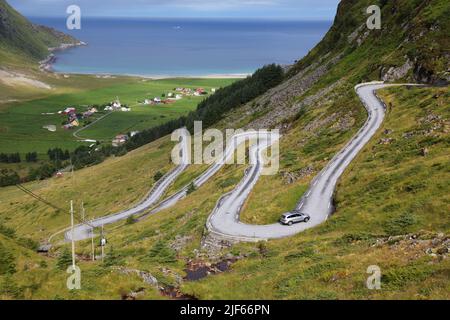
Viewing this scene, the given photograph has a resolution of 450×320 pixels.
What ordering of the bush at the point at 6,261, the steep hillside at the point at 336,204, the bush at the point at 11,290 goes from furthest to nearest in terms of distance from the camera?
the bush at the point at 6,261 → the steep hillside at the point at 336,204 → the bush at the point at 11,290

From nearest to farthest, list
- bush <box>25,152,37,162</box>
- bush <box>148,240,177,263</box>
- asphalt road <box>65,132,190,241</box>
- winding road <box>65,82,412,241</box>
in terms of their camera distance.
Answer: bush <box>148,240,177,263</box>, winding road <box>65,82,412,241</box>, asphalt road <box>65,132,190,241</box>, bush <box>25,152,37,162</box>

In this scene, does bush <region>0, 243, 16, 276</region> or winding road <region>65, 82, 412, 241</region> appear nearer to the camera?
bush <region>0, 243, 16, 276</region>

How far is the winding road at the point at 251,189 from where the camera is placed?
1668 inches

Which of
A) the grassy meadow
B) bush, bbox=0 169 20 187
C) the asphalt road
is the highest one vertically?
the grassy meadow


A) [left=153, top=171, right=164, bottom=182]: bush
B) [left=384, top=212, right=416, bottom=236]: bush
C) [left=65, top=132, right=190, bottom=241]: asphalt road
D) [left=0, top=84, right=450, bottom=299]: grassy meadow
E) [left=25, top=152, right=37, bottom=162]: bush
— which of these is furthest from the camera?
[left=25, top=152, right=37, bottom=162]: bush

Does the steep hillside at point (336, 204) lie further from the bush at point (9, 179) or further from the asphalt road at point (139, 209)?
the bush at point (9, 179)

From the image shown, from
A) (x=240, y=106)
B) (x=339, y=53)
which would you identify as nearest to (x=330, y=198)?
(x=339, y=53)

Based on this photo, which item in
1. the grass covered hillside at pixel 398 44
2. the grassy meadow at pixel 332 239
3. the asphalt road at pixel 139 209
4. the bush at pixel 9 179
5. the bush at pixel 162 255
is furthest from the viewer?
the bush at pixel 9 179

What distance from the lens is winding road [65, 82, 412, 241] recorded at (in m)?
42.4

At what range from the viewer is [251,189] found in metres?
56.9

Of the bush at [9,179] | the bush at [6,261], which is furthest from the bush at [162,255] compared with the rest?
the bush at [9,179]

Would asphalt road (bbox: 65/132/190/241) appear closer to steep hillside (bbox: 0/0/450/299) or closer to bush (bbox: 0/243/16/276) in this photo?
steep hillside (bbox: 0/0/450/299)

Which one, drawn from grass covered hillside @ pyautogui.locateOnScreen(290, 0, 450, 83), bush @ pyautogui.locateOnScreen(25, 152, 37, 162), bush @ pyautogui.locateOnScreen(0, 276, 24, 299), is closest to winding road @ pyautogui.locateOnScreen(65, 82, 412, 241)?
grass covered hillside @ pyautogui.locateOnScreen(290, 0, 450, 83)

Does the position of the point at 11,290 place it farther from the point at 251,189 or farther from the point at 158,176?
the point at 158,176
